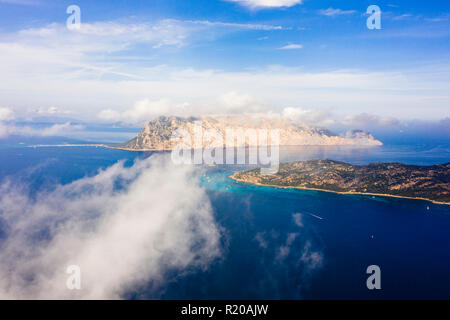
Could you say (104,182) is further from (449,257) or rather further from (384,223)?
(449,257)

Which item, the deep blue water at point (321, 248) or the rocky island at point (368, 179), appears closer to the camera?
the deep blue water at point (321, 248)

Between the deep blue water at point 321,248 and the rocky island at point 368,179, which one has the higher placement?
the rocky island at point 368,179

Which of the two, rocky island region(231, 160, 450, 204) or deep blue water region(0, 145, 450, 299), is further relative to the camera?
rocky island region(231, 160, 450, 204)

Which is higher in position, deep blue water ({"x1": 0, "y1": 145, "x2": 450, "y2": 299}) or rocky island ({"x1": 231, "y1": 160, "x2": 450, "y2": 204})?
rocky island ({"x1": 231, "y1": 160, "x2": 450, "y2": 204})
